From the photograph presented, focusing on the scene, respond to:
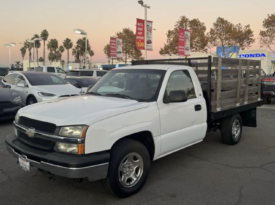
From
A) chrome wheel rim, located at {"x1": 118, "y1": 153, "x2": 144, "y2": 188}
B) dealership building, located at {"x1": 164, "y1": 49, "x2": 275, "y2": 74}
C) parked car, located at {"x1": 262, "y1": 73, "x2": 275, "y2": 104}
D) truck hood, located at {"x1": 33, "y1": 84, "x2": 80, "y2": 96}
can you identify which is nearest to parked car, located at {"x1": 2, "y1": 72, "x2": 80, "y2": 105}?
truck hood, located at {"x1": 33, "y1": 84, "x2": 80, "y2": 96}

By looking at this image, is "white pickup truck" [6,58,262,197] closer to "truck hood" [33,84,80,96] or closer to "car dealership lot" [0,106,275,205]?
"car dealership lot" [0,106,275,205]

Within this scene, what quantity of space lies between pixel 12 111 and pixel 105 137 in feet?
20.0

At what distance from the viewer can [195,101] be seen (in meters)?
4.62

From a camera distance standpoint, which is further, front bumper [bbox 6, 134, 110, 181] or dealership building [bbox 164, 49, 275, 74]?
dealership building [bbox 164, 49, 275, 74]

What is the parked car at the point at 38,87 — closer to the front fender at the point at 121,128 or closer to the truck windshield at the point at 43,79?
the truck windshield at the point at 43,79

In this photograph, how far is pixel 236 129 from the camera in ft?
20.2

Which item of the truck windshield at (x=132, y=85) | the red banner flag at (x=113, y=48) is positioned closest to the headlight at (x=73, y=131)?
the truck windshield at (x=132, y=85)

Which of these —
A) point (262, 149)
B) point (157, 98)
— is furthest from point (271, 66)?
point (157, 98)

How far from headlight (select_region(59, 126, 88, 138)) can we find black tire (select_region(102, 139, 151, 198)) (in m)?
0.48

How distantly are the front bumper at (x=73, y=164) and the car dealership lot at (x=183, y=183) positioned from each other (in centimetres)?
53

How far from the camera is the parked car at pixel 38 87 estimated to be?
30.9 feet

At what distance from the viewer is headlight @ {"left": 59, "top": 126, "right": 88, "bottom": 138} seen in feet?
9.73

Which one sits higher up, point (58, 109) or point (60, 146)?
point (58, 109)

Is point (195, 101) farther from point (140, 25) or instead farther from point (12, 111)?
point (140, 25)
